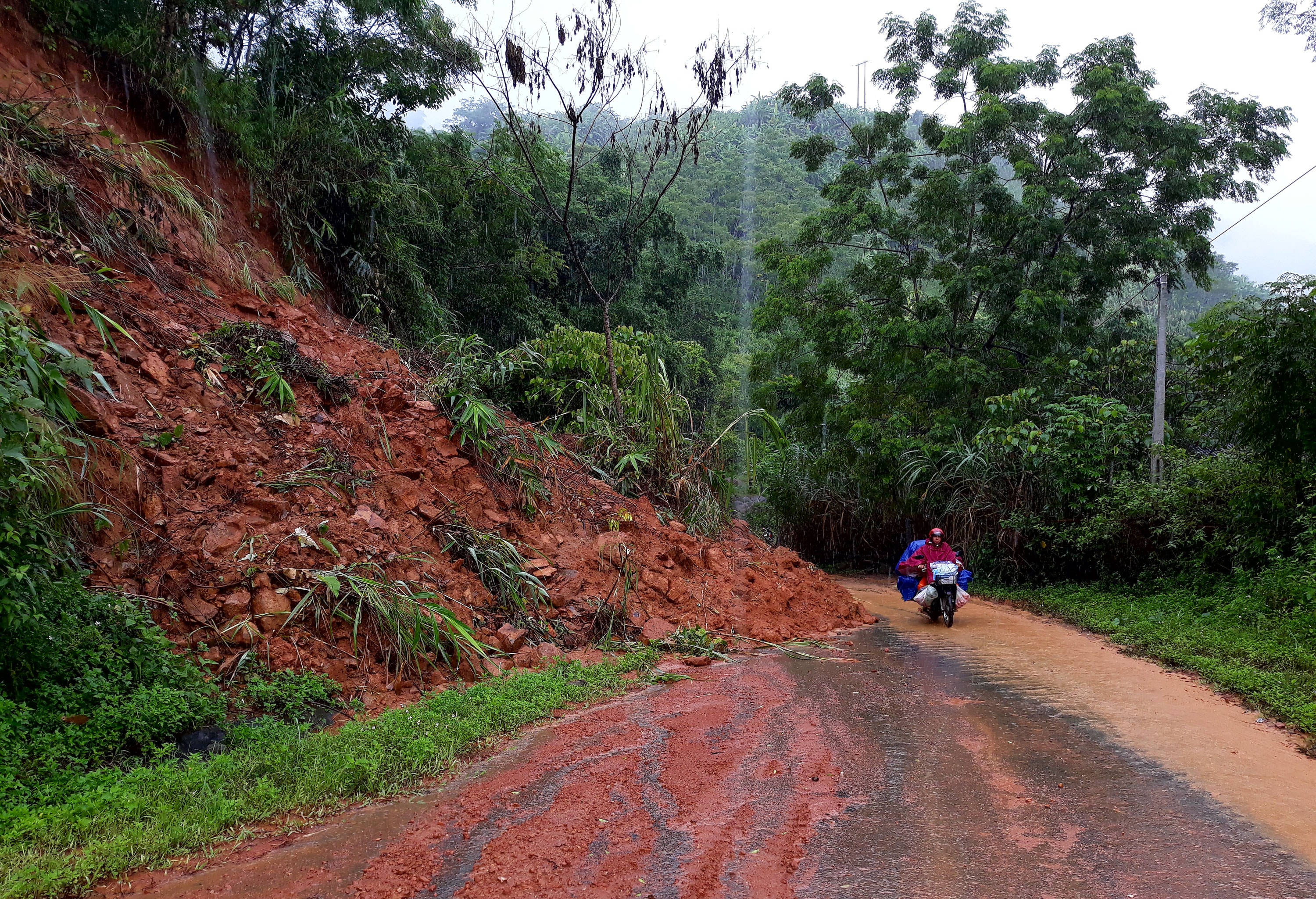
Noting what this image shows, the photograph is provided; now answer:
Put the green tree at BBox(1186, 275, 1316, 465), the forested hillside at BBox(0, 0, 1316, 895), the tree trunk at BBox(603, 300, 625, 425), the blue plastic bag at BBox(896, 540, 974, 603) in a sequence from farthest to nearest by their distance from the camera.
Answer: the tree trunk at BBox(603, 300, 625, 425)
the blue plastic bag at BBox(896, 540, 974, 603)
the green tree at BBox(1186, 275, 1316, 465)
the forested hillside at BBox(0, 0, 1316, 895)

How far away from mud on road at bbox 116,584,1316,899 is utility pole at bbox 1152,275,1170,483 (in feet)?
21.3

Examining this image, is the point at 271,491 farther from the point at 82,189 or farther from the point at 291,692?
the point at 82,189

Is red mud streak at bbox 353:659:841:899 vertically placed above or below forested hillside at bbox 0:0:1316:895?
below

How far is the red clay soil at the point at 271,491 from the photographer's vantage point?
5734mm

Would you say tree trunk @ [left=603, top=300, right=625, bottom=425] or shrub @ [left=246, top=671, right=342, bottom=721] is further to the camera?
tree trunk @ [left=603, top=300, right=625, bottom=425]

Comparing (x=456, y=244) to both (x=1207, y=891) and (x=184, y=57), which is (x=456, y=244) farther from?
(x=1207, y=891)

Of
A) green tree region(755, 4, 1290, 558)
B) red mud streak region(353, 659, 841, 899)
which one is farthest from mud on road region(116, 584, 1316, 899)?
green tree region(755, 4, 1290, 558)

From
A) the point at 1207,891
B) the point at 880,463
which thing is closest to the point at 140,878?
the point at 1207,891

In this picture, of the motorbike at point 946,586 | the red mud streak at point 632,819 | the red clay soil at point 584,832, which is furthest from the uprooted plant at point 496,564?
the motorbike at point 946,586

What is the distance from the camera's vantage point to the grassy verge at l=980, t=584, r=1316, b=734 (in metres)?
6.16

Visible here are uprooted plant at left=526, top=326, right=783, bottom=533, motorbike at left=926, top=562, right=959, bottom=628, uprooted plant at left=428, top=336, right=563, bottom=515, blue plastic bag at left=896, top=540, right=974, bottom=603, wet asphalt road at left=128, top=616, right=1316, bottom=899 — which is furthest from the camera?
uprooted plant at left=526, top=326, right=783, bottom=533

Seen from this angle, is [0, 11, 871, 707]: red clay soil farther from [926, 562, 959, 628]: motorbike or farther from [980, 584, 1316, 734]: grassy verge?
[980, 584, 1316, 734]: grassy verge

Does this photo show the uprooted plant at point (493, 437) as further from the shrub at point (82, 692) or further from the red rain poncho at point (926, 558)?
the red rain poncho at point (926, 558)

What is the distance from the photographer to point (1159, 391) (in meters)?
11.6
